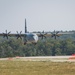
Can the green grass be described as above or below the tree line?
above

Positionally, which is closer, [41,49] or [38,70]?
[38,70]

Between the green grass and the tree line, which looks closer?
the green grass

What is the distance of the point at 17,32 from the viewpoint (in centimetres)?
9519

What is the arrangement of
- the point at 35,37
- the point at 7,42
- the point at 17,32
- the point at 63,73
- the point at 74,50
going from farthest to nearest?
the point at 7,42 < the point at 74,50 < the point at 17,32 < the point at 35,37 < the point at 63,73

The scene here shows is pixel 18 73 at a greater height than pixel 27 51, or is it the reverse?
pixel 18 73

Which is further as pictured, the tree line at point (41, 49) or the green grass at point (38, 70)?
the tree line at point (41, 49)

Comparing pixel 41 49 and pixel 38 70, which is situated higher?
pixel 38 70

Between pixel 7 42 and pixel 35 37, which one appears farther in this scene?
pixel 7 42

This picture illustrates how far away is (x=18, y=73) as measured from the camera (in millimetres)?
34281

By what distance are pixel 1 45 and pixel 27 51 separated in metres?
23.7

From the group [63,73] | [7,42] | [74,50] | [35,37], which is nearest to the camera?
[63,73]

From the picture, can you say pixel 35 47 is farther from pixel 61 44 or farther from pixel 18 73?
pixel 18 73

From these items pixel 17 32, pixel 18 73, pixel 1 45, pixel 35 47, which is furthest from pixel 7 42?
pixel 18 73

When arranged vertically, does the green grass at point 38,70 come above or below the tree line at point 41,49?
above
